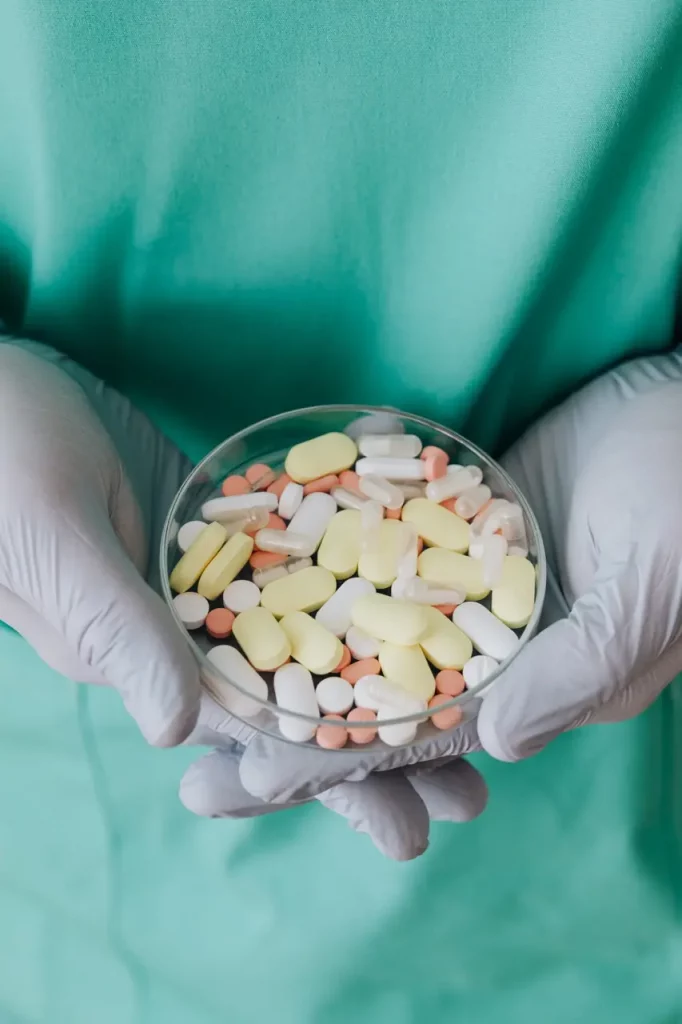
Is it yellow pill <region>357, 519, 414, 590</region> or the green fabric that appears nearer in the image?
the green fabric

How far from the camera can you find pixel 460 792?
926 mm

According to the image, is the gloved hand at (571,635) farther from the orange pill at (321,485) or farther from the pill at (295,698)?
the orange pill at (321,485)

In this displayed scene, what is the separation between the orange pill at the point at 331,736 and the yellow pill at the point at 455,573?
0.57 feet

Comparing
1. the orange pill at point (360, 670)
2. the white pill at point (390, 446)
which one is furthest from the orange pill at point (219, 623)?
the white pill at point (390, 446)

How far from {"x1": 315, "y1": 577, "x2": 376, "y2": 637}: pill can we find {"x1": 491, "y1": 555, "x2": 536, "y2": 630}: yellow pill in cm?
11

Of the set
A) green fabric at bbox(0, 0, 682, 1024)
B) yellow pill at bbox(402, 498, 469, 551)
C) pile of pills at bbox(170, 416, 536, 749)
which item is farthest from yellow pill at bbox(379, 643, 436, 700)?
green fabric at bbox(0, 0, 682, 1024)

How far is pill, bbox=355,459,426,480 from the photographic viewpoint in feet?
2.82

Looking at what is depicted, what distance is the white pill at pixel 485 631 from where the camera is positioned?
764 mm

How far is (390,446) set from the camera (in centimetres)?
87

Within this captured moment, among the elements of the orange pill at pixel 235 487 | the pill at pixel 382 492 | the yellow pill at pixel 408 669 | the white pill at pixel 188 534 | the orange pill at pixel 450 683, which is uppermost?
the pill at pixel 382 492

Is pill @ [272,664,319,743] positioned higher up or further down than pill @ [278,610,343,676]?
further down

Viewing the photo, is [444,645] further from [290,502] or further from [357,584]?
[290,502]

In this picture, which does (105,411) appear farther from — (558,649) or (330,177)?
(558,649)

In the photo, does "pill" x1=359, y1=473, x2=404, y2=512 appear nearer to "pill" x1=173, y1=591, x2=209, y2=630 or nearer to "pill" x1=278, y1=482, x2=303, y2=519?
"pill" x1=278, y1=482, x2=303, y2=519
